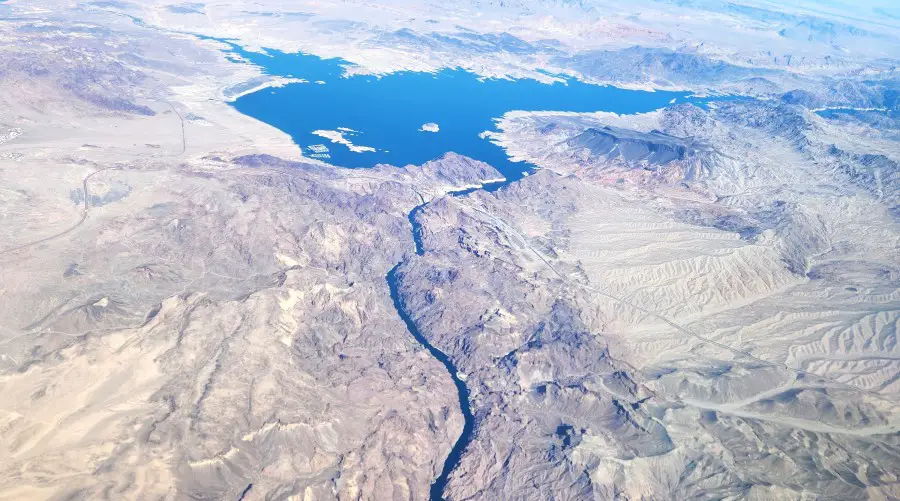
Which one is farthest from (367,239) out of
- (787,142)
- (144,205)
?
(787,142)

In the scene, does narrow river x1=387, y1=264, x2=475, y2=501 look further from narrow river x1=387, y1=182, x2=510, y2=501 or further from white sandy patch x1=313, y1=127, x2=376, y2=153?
white sandy patch x1=313, y1=127, x2=376, y2=153

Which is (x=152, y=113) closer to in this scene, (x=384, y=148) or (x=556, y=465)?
(x=384, y=148)

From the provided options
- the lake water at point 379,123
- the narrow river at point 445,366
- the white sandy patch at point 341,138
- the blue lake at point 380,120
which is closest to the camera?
the narrow river at point 445,366

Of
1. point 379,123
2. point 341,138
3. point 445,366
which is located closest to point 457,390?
point 445,366

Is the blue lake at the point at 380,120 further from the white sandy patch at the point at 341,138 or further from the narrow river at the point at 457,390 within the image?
the narrow river at the point at 457,390

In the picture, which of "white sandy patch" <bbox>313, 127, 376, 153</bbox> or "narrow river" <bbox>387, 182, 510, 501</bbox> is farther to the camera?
"white sandy patch" <bbox>313, 127, 376, 153</bbox>

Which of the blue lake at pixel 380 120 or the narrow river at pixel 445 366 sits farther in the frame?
the blue lake at pixel 380 120

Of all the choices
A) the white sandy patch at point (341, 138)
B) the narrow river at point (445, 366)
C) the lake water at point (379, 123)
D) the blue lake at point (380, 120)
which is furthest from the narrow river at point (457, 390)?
the white sandy patch at point (341, 138)

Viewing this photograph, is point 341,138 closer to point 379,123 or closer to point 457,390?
point 379,123

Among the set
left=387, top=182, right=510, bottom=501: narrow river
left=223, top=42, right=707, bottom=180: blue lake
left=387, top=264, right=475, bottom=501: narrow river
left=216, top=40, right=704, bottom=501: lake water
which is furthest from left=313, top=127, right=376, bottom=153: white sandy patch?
left=387, top=264, right=475, bottom=501: narrow river
